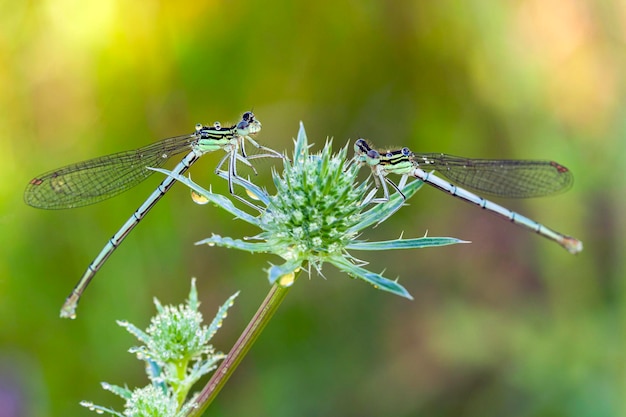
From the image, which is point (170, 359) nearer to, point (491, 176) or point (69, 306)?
point (69, 306)

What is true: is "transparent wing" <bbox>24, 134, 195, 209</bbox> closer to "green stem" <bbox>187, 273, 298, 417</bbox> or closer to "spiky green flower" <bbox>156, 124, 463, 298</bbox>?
"spiky green flower" <bbox>156, 124, 463, 298</bbox>

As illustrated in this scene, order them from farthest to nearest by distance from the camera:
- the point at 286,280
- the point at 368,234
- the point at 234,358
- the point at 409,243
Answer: the point at 368,234 < the point at 409,243 < the point at 286,280 < the point at 234,358

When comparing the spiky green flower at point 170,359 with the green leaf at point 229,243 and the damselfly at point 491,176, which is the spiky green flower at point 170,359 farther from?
the damselfly at point 491,176

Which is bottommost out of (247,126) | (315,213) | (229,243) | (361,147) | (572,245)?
(229,243)

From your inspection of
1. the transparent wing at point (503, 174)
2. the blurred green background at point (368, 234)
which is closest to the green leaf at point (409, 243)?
the transparent wing at point (503, 174)

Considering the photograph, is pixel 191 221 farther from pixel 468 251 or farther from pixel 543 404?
pixel 543 404

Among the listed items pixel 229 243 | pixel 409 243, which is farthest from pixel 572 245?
pixel 229 243

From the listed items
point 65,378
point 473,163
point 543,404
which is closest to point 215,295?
point 65,378
